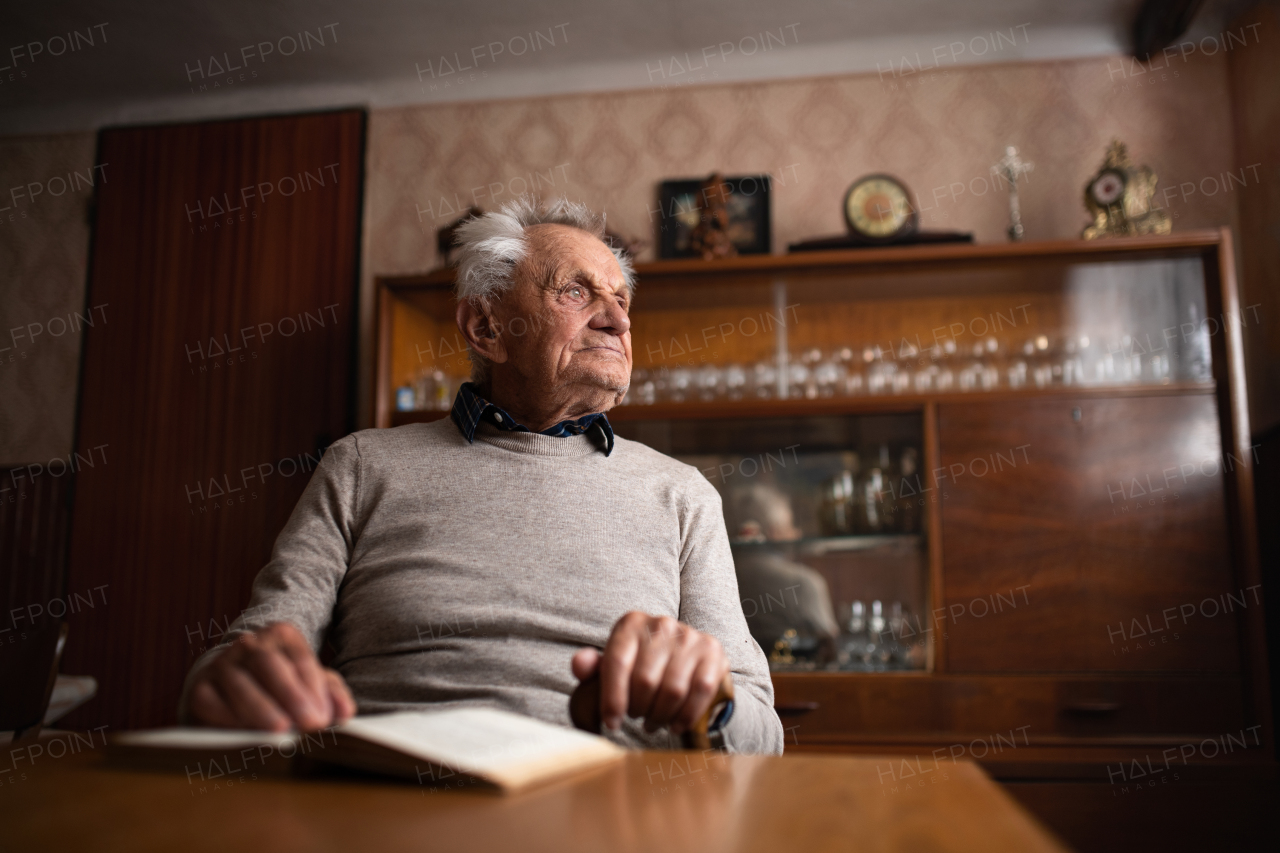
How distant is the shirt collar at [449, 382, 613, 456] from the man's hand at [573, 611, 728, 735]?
71 centimetres

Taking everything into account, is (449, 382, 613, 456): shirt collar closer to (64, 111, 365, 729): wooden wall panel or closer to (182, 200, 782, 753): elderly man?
(182, 200, 782, 753): elderly man

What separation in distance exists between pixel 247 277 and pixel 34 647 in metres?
1.72

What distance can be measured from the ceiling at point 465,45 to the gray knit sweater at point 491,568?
192 cm

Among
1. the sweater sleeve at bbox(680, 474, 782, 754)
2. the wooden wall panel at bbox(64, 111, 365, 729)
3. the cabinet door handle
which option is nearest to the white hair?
the sweater sleeve at bbox(680, 474, 782, 754)

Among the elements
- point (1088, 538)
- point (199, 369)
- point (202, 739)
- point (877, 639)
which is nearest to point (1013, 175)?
point (1088, 538)

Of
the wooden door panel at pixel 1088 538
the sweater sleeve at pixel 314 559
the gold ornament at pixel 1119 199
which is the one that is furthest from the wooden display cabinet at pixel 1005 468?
the sweater sleeve at pixel 314 559

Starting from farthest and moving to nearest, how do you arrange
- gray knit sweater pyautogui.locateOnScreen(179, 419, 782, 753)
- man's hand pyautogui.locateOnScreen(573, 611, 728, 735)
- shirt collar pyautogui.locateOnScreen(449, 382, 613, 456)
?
shirt collar pyautogui.locateOnScreen(449, 382, 613, 456) → gray knit sweater pyautogui.locateOnScreen(179, 419, 782, 753) → man's hand pyautogui.locateOnScreen(573, 611, 728, 735)

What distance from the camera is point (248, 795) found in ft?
1.85

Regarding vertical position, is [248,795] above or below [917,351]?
below

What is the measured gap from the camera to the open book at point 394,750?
58 cm

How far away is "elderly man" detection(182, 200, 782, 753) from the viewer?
1.16 metres

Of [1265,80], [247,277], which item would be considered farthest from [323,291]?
[1265,80]

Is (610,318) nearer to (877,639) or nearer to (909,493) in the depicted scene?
(909,493)

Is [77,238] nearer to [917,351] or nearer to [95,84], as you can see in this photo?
[95,84]
